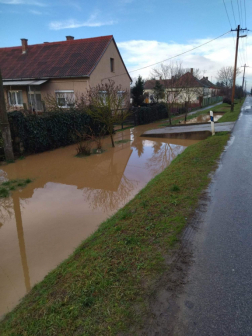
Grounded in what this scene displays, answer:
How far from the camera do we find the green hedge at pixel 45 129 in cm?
1047

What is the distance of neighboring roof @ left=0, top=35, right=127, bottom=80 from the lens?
20.8 m

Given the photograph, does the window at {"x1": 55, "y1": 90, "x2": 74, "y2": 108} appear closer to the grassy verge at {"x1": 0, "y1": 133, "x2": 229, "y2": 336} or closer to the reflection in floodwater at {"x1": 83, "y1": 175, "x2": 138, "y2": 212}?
the reflection in floodwater at {"x1": 83, "y1": 175, "x2": 138, "y2": 212}

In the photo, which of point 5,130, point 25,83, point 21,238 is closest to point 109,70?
point 25,83

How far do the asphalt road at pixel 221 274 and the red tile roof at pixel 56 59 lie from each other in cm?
1787

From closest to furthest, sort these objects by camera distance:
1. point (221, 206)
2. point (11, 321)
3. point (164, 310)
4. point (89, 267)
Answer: point (164, 310) < point (11, 321) < point (89, 267) < point (221, 206)

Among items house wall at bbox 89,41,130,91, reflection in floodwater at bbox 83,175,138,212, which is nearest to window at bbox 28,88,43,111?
house wall at bbox 89,41,130,91

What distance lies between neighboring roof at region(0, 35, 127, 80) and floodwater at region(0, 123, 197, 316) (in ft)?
39.1

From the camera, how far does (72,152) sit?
11938mm

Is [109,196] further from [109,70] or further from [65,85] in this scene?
[109,70]

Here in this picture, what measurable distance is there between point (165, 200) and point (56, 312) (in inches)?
121

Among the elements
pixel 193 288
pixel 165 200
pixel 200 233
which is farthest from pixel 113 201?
pixel 193 288

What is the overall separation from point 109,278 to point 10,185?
5731 millimetres

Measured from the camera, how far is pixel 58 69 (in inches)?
843

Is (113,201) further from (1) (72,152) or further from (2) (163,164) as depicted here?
(1) (72,152)
